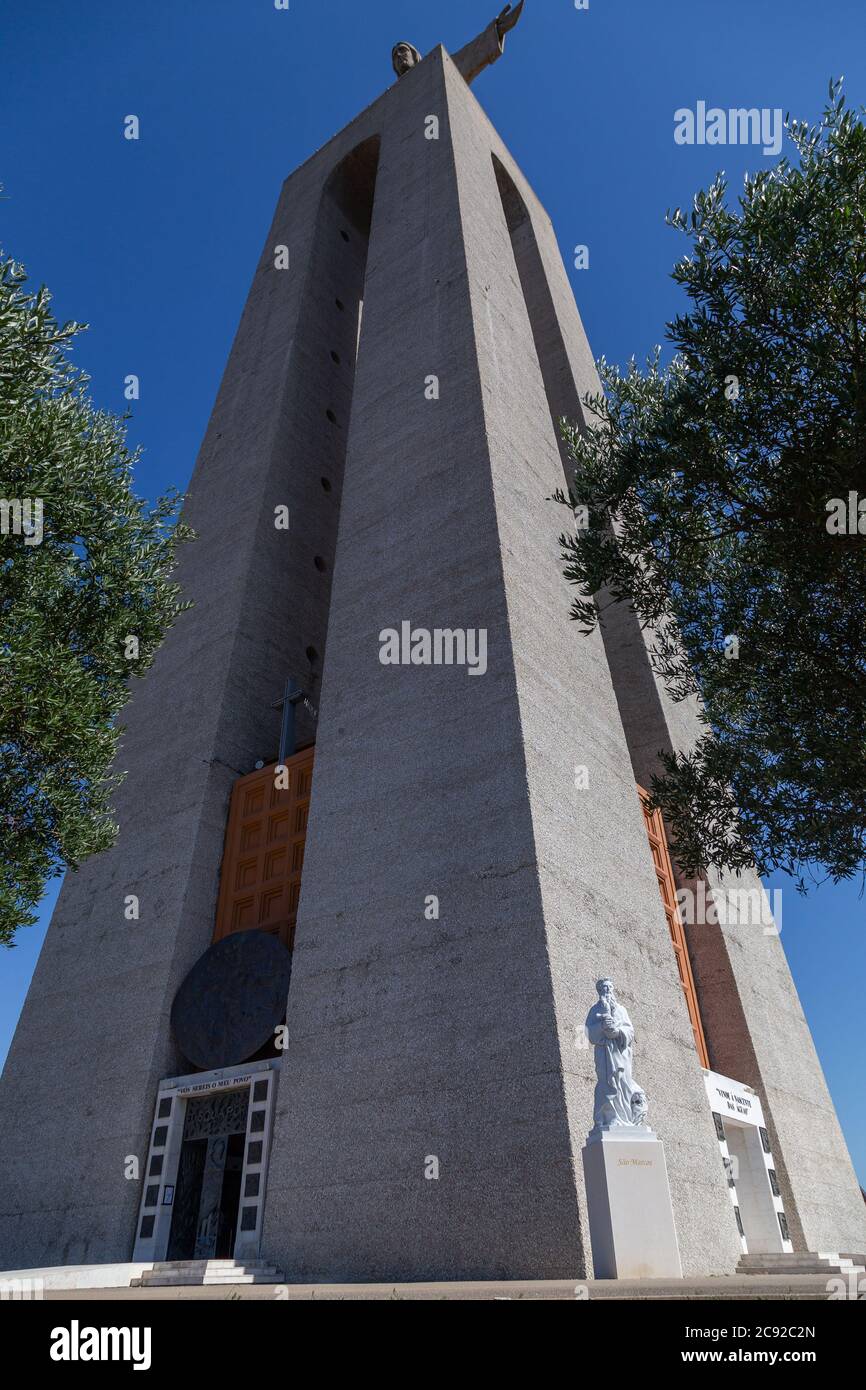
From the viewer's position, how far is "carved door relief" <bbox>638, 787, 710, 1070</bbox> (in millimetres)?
15305

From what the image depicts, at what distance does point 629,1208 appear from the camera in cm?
744

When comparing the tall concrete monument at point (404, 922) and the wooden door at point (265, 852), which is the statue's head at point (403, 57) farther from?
the wooden door at point (265, 852)

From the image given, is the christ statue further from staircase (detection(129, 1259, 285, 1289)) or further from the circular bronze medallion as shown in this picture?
staircase (detection(129, 1259, 285, 1289))

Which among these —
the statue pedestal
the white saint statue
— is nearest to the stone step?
the statue pedestal

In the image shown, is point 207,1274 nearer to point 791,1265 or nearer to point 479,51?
point 791,1265

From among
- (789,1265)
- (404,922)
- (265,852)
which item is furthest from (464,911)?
(789,1265)

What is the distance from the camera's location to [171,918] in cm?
1466

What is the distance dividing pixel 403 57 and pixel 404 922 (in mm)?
33020

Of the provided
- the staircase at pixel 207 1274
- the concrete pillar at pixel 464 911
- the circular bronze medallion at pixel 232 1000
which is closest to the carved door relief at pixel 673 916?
the concrete pillar at pixel 464 911

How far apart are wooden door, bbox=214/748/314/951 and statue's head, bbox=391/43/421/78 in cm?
2845

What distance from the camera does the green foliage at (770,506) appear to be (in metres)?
8.45

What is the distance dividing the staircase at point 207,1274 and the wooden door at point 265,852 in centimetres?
478
